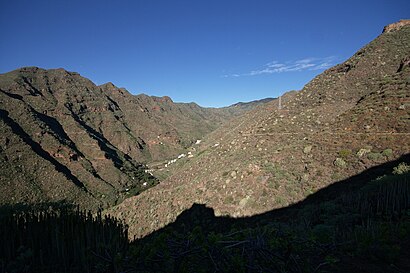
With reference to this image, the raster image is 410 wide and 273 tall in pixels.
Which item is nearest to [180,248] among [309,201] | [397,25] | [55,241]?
[55,241]

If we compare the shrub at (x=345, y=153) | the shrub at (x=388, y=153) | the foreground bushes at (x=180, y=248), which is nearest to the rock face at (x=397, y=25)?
the shrub at (x=345, y=153)

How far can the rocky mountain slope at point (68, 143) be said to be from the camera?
71.7m

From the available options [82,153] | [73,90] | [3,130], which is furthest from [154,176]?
[73,90]

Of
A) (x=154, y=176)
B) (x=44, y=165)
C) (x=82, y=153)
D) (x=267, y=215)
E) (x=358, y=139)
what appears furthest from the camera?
(x=154, y=176)

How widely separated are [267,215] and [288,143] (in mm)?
10739

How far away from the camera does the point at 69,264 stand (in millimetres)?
4688

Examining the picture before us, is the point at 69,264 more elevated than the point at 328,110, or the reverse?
the point at 328,110

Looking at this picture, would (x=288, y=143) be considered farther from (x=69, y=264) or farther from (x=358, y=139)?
(x=69, y=264)

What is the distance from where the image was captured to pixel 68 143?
10925 cm

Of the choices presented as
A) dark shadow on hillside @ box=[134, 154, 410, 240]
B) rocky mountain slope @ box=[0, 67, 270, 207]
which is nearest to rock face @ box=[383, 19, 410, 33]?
dark shadow on hillside @ box=[134, 154, 410, 240]

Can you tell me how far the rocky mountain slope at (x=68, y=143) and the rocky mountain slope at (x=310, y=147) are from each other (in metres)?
15.8

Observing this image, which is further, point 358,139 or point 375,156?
point 358,139

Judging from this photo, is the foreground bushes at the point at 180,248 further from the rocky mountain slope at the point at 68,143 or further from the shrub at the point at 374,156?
the shrub at the point at 374,156

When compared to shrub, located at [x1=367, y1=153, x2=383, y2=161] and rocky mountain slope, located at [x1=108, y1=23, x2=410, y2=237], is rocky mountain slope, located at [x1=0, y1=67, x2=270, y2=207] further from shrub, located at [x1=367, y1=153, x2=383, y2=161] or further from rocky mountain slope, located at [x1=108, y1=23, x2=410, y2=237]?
shrub, located at [x1=367, y1=153, x2=383, y2=161]
